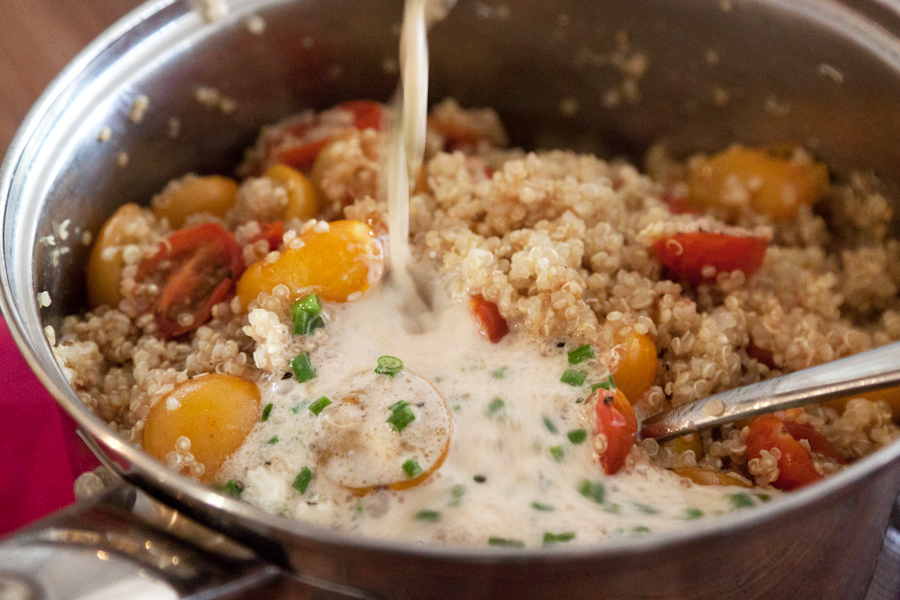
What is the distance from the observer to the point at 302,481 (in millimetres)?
933

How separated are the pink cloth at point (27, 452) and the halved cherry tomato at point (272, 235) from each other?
17.2 inches

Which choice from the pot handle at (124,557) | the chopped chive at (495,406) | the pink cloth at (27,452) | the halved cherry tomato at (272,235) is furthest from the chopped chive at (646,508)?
the pink cloth at (27,452)

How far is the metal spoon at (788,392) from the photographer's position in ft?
2.84

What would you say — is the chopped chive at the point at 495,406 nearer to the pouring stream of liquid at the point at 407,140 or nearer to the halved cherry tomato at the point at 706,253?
the pouring stream of liquid at the point at 407,140

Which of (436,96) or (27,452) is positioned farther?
(436,96)

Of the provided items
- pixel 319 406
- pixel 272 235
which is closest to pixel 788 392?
pixel 319 406

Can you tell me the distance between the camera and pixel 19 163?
43.3 inches

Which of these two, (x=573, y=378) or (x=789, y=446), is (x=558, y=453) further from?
(x=789, y=446)

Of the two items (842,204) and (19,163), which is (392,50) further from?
(842,204)

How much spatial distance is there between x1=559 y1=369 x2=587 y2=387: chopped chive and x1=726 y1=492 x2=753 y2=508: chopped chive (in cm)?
24

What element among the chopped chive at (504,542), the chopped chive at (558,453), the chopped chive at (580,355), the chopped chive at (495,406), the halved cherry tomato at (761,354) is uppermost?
the chopped chive at (580,355)

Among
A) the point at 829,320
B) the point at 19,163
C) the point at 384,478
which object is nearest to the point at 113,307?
the point at 19,163

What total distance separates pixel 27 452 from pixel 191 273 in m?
0.42

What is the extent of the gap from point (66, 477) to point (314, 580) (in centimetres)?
75
